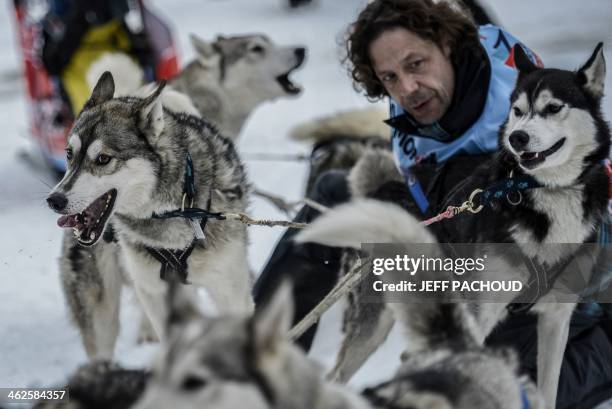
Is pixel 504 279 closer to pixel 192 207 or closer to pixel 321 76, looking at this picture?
pixel 192 207

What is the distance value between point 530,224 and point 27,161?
4377mm

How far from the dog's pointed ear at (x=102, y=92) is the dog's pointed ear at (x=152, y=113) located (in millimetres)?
236

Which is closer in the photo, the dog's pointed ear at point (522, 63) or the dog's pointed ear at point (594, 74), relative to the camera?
the dog's pointed ear at point (594, 74)

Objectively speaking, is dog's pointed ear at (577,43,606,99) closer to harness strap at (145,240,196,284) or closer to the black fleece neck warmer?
the black fleece neck warmer

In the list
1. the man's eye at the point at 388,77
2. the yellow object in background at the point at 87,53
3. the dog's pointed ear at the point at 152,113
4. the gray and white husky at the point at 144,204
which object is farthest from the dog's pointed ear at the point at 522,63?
the yellow object in background at the point at 87,53

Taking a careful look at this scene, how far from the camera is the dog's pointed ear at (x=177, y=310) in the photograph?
1.19m

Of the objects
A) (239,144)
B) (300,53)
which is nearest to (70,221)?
(300,53)

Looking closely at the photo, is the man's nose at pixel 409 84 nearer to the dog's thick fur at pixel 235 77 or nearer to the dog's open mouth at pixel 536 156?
the dog's open mouth at pixel 536 156

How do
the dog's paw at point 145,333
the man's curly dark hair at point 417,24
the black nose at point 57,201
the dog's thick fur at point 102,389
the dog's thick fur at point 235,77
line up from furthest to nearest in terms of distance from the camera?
the dog's thick fur at point 235,77 < the dog's paw at point 145,333 < the man's curly dark hair at point 417,24 < the black nose at point 57,201 < the dog's thick fur at point 102,389

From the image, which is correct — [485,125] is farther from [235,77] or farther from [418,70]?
[235,77]

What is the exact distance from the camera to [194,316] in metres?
1.20

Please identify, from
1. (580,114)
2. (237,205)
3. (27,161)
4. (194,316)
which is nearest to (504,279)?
(580,114)

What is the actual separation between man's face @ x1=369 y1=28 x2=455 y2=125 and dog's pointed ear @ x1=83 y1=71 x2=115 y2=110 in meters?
1.00

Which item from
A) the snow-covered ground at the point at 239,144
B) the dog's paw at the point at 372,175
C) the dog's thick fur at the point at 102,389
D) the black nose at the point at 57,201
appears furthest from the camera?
the dog's paw at the point at 372,175
